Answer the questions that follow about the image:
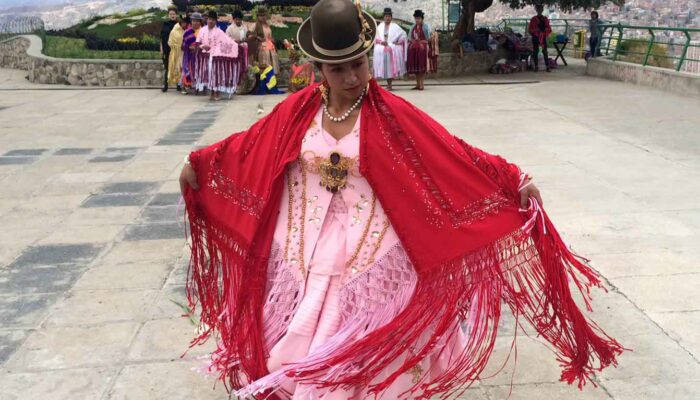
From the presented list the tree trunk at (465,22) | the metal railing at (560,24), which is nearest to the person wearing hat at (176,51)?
the tree trunk at (465,22)

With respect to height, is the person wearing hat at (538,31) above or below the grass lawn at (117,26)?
below

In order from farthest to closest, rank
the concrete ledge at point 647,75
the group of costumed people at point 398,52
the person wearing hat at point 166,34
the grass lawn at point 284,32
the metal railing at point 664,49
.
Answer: the grass lawn at point 284,32, the group of costumed people at point 398,52, the person wearing hat at point 166,34, the metal railing at point 664,49, the concrete ledge at point 647,75

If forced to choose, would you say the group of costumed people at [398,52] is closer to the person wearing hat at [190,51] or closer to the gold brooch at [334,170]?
the person wearing hat at [190,51]

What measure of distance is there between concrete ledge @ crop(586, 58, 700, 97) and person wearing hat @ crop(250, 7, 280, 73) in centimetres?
707

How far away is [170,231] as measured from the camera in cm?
593

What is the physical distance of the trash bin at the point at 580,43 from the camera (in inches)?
886

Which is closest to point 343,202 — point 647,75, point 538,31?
point 647,75

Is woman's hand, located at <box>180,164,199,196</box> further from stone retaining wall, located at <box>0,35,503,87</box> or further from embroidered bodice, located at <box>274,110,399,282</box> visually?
stone retaining wall, located at <box>0,35,503,87</box>

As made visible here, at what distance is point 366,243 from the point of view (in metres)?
2.71

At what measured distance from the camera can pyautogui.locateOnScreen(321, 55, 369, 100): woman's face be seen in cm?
263

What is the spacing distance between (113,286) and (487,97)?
1023cm

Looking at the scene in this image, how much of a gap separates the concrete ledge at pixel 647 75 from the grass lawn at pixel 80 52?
9.93 m

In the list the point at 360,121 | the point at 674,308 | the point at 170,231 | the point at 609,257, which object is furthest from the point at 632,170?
the point at 360,121

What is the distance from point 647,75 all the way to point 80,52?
12835 millimetres
